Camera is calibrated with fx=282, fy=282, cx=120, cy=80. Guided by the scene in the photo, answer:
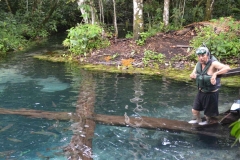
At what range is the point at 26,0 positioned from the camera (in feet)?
78.1

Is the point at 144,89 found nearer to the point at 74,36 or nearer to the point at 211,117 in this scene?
the point at 211,117

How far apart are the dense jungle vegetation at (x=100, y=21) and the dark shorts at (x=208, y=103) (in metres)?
6.66

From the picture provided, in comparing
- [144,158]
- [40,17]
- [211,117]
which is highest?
[40,17]

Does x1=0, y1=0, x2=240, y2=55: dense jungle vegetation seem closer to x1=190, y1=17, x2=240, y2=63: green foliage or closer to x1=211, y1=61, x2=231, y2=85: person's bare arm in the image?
x1=190, y1=17, x2=240, y2=63: green foliage

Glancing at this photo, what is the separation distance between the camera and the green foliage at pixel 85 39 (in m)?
15.0

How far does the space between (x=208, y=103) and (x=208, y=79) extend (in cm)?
58

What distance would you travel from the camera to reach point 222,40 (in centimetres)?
1251

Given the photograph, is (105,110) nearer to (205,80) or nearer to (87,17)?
(205,80)

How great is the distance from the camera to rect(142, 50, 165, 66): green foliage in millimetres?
13138

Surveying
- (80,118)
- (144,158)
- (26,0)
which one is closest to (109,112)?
(80,118)

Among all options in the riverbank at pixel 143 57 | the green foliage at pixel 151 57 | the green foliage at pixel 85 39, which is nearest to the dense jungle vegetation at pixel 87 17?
the green foliage at pixel 85 39

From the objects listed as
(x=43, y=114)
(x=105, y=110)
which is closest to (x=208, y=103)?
(x=105, y=110)

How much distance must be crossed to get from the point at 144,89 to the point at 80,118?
136 inches

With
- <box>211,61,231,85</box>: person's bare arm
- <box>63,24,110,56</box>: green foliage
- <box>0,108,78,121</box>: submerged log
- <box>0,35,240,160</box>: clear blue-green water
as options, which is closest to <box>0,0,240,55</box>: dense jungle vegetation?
<box>63,24,110,56</box>: green foliage
